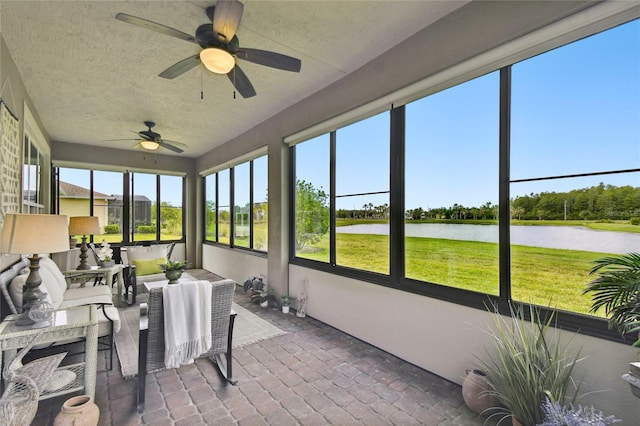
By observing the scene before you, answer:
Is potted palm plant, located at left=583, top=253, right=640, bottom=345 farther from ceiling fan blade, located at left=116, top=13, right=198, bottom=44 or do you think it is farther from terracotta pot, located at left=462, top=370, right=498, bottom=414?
ceiling fan blade, located at left=116, top=13, right=198, bottom=44

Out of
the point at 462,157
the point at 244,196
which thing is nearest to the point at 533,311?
the point at 462,157

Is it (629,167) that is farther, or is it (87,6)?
(87,6)

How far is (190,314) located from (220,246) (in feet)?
15.5

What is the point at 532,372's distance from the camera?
1.68m

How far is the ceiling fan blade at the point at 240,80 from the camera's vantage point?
8.52 ft

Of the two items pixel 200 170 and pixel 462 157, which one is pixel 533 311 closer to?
pixel 462 157

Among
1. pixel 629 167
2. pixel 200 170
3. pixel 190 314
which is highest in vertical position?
pixel 200 170

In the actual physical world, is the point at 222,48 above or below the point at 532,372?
above

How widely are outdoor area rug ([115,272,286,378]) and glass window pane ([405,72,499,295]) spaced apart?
1.93 m

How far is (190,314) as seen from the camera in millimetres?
2250

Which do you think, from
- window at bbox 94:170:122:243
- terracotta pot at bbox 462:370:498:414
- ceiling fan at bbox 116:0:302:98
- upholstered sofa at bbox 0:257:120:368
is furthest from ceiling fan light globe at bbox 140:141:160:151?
terracotta pot at bbox 462:370:498:414

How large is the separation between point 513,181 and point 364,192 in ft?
5.13

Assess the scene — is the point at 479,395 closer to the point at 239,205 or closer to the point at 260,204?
the point at 260,204

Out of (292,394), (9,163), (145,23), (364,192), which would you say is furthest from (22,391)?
(364,192)
